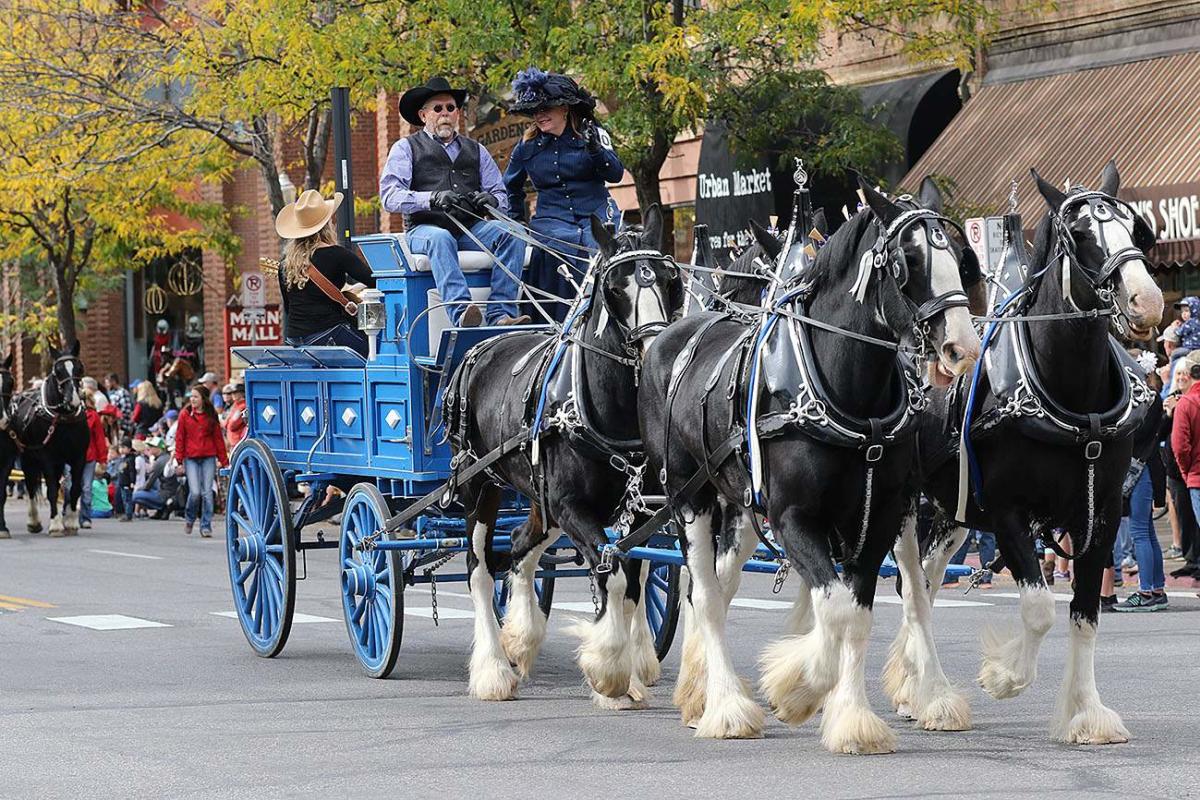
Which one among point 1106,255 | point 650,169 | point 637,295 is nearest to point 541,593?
point 637,295

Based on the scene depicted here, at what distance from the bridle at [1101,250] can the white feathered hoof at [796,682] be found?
178 centimetres

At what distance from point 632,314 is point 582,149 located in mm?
2147

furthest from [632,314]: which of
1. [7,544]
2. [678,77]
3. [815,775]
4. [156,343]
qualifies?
[156,343]

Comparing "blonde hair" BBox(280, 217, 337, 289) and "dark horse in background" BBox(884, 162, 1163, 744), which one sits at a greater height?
"blonde hair" BBox(280, 217, 337, 289)

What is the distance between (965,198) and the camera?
2150cm

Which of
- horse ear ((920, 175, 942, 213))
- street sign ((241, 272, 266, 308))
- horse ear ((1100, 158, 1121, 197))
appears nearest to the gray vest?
horse ear ((920, 175, 942, 213))

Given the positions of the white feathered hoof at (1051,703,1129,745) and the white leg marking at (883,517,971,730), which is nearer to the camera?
the white feathered hoof at (1051,703,1129,745)

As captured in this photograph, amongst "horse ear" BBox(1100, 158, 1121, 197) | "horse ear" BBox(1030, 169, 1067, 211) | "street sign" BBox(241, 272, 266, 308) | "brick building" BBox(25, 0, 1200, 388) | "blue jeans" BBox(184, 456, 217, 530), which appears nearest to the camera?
"horse ear" BBox(1030, 169, 1067, 211)

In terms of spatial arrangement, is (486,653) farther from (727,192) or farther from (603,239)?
(727,192)

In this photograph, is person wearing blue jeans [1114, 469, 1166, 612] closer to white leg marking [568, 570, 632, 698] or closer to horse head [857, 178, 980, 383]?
white leg marking [568, 570, 632, 698]

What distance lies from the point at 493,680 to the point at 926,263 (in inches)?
138

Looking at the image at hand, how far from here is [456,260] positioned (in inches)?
428

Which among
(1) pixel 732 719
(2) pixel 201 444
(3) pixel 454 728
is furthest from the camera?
(2) pixel 201 444

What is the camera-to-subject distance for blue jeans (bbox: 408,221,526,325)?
10.8 m
